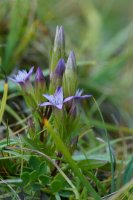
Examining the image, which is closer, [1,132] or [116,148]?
[1,132]

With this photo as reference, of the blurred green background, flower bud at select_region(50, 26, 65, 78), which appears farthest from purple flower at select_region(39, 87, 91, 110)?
the blurred green background

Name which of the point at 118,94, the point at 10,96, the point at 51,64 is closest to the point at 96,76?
the point at 118,94

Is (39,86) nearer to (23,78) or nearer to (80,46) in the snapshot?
(23,78)

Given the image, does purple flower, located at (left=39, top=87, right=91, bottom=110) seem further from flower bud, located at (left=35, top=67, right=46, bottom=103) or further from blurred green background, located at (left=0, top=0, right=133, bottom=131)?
blurred green background, located at (left=0, top=0, right=133, bottom=131)

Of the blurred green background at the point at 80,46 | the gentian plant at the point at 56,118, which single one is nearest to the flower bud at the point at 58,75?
the gentian plant at the point at 56,118

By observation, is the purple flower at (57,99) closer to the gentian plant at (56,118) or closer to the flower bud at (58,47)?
the gentian plant at (56,118)

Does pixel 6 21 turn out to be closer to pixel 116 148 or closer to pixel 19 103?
pixel 19 103
